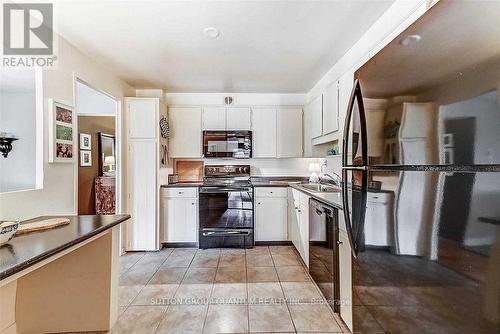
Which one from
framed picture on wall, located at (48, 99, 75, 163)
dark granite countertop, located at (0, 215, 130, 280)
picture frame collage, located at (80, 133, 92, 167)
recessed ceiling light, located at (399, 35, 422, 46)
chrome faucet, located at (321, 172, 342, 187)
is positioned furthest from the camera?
picture frame collage, located at (80, 133, 92, 167)

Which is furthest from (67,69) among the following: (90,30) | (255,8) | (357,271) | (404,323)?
(404,323)

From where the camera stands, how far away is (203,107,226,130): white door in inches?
159

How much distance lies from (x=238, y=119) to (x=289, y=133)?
33.8 inches

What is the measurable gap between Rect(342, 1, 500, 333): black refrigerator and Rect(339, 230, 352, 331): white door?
1.62ft

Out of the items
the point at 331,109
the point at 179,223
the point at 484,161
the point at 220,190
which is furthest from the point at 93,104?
the point at 484,161

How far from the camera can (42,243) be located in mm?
1229

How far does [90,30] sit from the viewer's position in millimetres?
2176

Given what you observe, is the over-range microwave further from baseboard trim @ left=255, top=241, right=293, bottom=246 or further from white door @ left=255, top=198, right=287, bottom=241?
baseboard trim @ left=255, top=241, right=293, bottom=246

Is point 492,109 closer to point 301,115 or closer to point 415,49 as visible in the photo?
point 415,49

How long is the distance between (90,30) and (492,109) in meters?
2.72

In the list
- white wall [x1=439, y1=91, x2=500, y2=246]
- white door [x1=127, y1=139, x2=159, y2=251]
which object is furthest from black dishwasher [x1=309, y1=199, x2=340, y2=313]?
white door [x1=127, y1=139, x2=159, y2=251]

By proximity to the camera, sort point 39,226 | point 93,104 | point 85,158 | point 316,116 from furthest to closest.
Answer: point 85,158, point 93,104, point 316,116, point 39,226

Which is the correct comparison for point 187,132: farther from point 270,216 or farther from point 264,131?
point 270,216

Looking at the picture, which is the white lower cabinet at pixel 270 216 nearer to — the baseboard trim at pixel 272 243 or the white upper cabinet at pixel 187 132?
the baseboard trim at pixel 272 243
